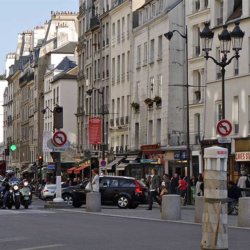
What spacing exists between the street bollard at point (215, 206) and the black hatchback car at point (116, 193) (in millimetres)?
32616

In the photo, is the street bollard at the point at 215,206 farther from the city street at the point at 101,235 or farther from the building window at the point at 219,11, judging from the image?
the building window at the point at 219,11

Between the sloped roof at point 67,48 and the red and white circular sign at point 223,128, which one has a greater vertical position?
the sloped roof at point 67,48

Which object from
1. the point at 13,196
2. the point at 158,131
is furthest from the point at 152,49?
the point at 13,196

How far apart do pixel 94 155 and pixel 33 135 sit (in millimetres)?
38384

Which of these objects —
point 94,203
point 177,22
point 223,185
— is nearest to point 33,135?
point 177,22

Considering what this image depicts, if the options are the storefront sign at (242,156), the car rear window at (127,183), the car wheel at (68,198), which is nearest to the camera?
the car rear window at (127,183)

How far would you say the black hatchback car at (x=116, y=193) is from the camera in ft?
142

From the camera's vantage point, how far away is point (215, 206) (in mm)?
10352

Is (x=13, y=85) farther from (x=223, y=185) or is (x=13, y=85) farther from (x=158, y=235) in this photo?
(x=223, y=185)

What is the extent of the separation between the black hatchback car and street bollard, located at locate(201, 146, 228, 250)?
32.6 metres

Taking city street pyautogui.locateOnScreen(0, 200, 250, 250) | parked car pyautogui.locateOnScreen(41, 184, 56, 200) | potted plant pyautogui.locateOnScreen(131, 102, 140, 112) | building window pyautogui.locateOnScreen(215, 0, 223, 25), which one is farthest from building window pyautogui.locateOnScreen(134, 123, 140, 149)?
city street pyautogui.locateOnScreen(0, 200, 250, 250)

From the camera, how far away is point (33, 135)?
123 m

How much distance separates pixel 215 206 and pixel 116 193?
33.0m

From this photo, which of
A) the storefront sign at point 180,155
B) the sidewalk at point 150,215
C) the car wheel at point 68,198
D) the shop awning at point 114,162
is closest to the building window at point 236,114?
the storefront sign at point 180,155
